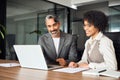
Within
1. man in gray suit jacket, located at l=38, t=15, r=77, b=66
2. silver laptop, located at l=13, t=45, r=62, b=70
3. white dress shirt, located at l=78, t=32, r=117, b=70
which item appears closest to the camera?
silver laptop, located at l=13, t=45, r=62, b=70

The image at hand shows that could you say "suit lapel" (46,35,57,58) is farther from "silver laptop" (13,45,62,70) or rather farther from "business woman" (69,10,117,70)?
"silver laptop" (13,45,62,70)

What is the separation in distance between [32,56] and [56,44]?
0.70m

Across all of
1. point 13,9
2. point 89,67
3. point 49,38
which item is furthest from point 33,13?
point 89,67

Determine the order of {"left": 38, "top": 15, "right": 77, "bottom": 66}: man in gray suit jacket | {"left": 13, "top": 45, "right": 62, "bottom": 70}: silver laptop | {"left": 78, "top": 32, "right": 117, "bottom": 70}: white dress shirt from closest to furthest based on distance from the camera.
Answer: {"left": 13, "top": 45, "right": 62, "bottom": 70}: silver laptop, {"left": 78, "top": 32, "right": 117, "bottom": 70}: white dress shirt, {"left": 38, "top": 15, "right": 77, "bottom": 66}: man in gray suit jacket

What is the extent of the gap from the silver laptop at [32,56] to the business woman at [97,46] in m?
0.31

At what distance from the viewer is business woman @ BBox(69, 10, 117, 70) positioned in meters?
1.40

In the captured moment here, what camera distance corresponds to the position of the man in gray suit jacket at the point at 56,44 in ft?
6.27

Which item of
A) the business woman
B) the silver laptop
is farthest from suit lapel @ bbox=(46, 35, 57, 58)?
the silver laptop

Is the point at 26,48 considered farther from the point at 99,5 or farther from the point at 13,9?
the point at 99,5

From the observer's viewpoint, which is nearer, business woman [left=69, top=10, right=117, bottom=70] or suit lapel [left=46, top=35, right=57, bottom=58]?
business woman [left=69, top=10, right=117, bottom=70]

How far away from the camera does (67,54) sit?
6.51 ft

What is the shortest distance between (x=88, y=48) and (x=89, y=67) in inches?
13.0

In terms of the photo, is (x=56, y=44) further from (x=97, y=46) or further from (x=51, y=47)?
(x=97, y=46)

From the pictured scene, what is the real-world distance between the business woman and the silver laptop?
315mm
